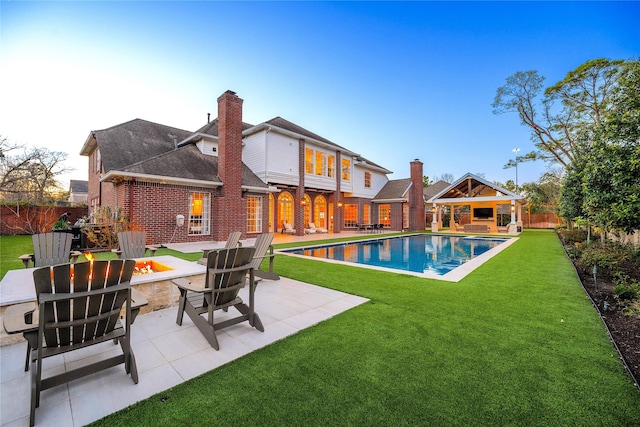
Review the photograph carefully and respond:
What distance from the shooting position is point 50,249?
209 inches

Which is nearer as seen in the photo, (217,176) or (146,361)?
(146,361)

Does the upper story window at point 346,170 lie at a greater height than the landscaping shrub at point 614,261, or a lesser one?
greater

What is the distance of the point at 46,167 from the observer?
18297 millimetres

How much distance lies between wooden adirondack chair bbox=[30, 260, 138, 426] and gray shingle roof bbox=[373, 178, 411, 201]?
920 inches

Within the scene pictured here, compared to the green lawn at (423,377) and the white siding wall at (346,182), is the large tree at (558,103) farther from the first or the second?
the green lawn at (423,377)

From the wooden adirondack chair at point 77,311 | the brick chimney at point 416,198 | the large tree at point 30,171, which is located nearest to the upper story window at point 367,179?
the brick chimney at point 416,198

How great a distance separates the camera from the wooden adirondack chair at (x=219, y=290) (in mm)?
3062

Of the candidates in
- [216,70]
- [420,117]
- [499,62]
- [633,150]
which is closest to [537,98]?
[499,62]

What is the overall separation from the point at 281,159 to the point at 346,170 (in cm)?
666

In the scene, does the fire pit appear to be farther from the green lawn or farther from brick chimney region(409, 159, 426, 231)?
brick chimney region(409, 159, 426, 231)

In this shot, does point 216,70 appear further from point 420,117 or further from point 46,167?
point 420,117

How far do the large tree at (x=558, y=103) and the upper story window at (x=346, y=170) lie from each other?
12.4 m

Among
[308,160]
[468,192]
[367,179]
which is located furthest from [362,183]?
[468,192]

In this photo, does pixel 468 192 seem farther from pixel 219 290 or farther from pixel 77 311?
pixel 77 311
